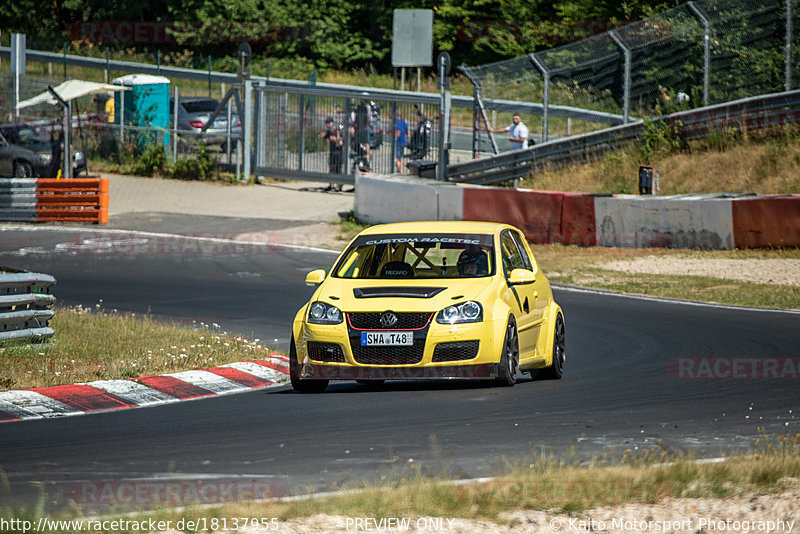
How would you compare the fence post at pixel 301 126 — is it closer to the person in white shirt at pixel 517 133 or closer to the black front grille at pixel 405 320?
the person in white shirt at pixel 517 133

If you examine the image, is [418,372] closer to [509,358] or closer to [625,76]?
[509,358]

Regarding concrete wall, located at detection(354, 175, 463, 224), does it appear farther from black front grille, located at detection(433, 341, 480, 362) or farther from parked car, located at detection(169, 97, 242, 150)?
black front grille, located at detection(433, 341, 480, 362)

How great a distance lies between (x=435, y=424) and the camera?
8562 mm

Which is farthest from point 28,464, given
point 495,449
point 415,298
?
point 415,298

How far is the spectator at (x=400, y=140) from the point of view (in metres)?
28.9

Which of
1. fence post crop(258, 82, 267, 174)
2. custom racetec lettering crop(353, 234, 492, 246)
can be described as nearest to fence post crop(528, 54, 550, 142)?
fence post crop(258, 82, 267, 174)

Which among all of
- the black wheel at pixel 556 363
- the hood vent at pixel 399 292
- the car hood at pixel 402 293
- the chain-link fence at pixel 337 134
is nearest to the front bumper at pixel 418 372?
the car hood at pixel 402 293

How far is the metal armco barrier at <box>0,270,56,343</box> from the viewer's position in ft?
37.2

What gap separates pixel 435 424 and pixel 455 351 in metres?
1.32

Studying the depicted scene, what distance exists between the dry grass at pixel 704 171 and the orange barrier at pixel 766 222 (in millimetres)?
3257

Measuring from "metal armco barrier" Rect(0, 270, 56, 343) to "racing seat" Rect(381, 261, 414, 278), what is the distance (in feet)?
11.2

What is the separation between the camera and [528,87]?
26.5 metres

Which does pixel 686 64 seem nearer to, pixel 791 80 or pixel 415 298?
pixel 791 80

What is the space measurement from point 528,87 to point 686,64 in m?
3.35
